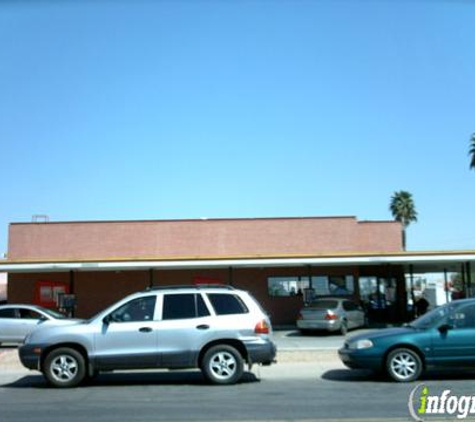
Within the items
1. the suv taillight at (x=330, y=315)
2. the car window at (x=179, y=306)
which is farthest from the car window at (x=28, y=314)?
the car window at (x=179, y=306)

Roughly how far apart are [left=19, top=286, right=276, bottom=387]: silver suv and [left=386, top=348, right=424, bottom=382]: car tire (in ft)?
7.02

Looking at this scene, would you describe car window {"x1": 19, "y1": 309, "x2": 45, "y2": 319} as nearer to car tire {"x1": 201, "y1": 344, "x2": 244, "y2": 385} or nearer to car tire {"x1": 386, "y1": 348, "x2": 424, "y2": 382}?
car tire {"x1": 201, "y1": 344, "x2": 244, "y2": 385}

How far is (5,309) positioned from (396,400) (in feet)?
50.2

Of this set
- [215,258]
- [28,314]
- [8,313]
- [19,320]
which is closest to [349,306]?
[215,258]

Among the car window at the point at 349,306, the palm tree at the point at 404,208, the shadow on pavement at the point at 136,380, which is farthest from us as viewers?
the palm tree at the point at 404,208

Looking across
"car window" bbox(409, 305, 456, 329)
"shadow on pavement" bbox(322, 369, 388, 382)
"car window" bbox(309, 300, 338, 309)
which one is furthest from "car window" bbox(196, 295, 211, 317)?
"car window" bbox(309, 300, 338, 309)

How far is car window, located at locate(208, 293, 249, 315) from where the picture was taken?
1184 cm

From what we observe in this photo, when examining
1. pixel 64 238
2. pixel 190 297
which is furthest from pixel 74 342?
pixel 64 238

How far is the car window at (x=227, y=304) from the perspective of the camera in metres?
11.8

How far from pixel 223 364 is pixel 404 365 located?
10.7 feet

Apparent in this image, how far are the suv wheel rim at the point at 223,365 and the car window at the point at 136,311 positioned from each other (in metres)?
1.40

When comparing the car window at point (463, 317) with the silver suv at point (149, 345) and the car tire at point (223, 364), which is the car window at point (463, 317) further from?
the car tire at point (223, 364)

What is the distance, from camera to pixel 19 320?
2073cm

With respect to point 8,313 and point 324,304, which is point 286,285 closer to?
point 324,304
